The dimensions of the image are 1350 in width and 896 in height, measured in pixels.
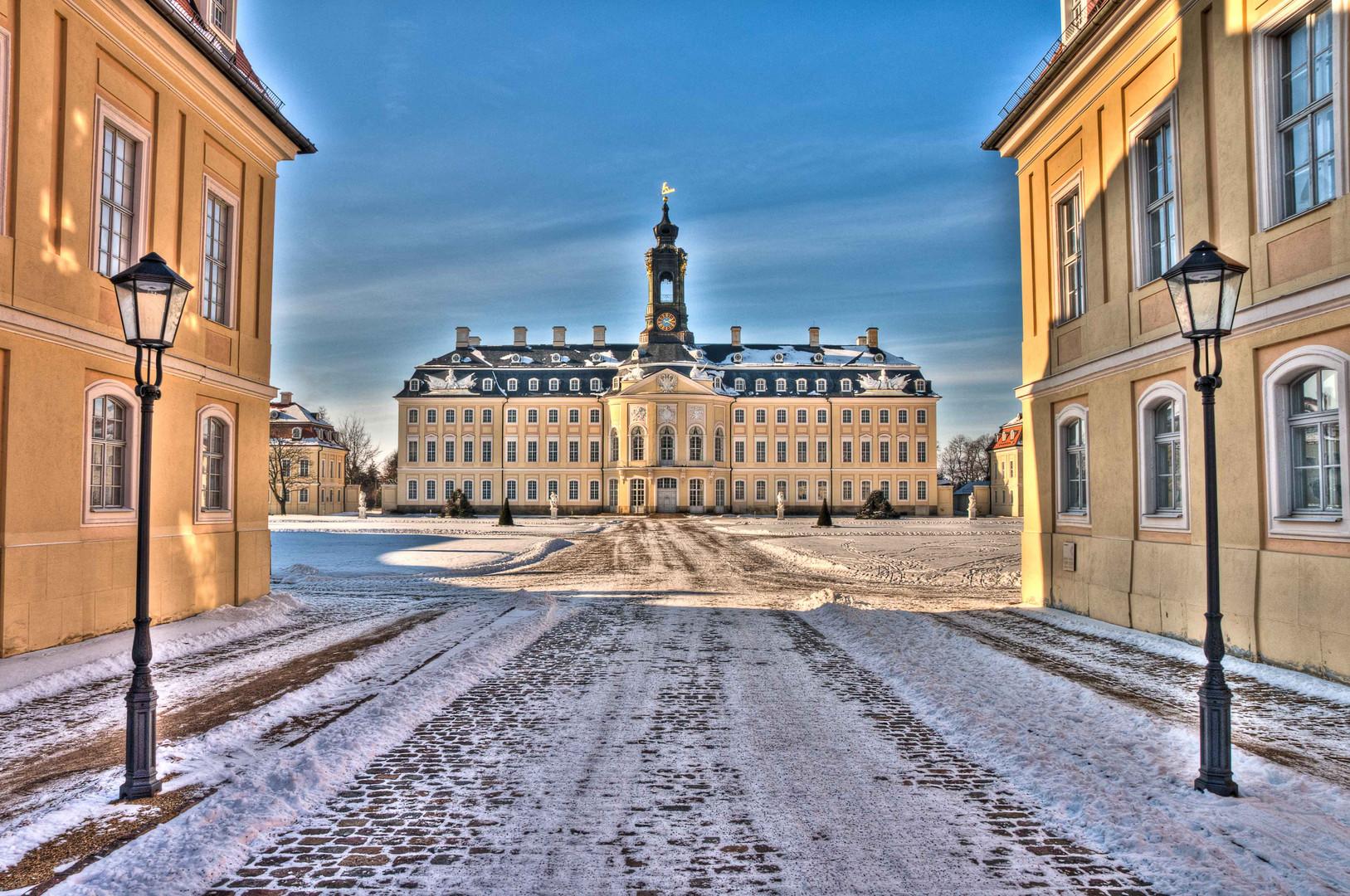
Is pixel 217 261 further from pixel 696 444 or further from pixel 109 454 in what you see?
pixel 696 444

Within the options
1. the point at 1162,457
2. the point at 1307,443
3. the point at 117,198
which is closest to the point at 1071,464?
the point at 1162,457

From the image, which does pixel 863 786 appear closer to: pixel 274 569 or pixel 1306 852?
pixel 1306 852

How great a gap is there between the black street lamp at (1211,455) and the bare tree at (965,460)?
104914 mm

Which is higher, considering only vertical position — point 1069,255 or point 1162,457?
point 1069,255

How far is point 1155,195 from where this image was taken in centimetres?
1119

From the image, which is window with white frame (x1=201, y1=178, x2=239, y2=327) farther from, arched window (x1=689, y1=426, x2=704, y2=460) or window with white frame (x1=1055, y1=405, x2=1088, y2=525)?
arched window (x1=689, y1=426, x2=704, y2=460)

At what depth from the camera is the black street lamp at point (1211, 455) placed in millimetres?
4844

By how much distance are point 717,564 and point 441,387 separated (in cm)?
4915

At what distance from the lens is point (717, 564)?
68.7 ft

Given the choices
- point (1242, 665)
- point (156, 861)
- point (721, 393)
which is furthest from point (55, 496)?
point (721, 393)

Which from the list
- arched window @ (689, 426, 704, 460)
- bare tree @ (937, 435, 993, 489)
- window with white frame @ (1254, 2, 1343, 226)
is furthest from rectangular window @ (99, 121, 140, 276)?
bare tree @ (937, 435, 993, 489)

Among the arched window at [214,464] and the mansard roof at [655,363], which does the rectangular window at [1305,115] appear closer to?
the arched window at [214,464]

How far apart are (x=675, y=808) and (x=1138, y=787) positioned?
8.67ft

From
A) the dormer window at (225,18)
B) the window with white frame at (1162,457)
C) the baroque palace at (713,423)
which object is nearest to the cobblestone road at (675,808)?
the window with white frame at (1162,457)
